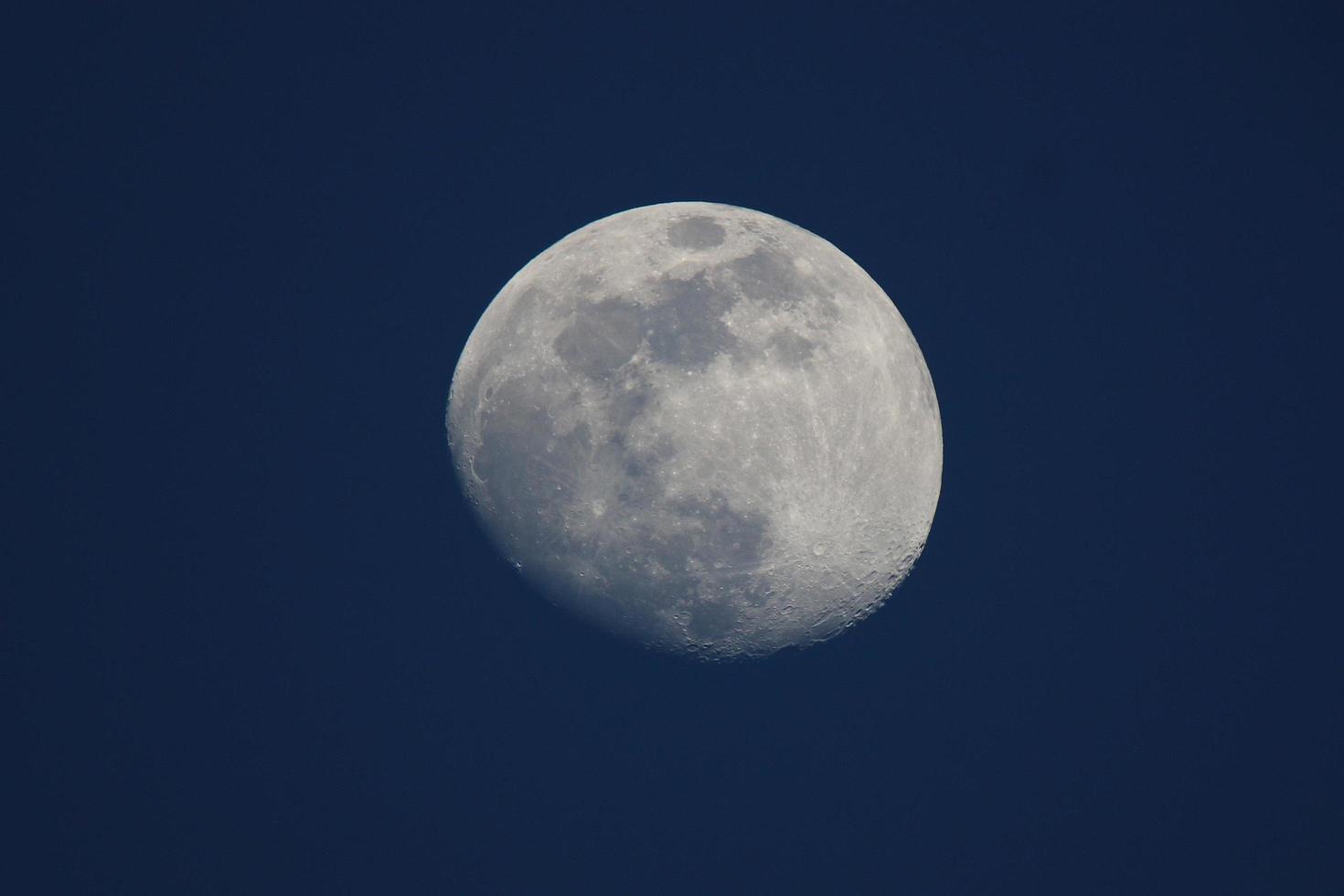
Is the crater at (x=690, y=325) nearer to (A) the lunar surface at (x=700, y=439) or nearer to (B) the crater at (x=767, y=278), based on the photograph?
(A) the lunar surface at (x=700, y=439)

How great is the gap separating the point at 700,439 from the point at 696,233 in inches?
79.1

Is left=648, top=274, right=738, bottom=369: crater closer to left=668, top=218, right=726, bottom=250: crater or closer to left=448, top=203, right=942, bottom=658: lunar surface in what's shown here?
left=448, top=203, right=942, bottom=658: lunar surface

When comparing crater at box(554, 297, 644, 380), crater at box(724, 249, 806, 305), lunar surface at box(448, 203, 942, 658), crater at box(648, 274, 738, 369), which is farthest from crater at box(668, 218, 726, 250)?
crater at box(554, 297, 644, 380)

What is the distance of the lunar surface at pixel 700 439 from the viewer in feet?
25.4

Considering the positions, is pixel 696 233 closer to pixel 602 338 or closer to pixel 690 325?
pixel 690 325

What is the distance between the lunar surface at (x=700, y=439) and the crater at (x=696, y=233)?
0.02 meters

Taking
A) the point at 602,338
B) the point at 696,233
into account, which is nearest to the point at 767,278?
the point at 696,233

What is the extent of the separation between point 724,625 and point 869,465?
1.76 meters

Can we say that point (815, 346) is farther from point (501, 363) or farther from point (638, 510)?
point (501, 363)

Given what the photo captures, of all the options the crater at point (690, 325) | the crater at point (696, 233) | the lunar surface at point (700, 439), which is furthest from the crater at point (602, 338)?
the crater at point (696, 233)

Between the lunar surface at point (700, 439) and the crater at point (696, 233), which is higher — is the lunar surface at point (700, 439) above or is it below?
below

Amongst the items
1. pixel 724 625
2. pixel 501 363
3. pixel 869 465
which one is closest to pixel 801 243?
pixel 869 465

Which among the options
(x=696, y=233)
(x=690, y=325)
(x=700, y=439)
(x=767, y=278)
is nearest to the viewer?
(x=700, y=439)

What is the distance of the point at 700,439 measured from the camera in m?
7.68
